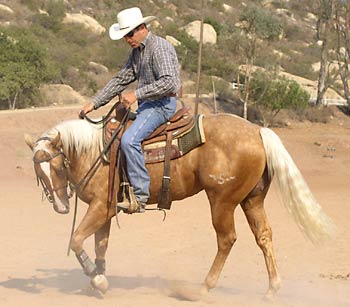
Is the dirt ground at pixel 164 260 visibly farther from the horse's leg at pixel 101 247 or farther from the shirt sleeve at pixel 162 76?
the shirt sleeve at pixel 162 76

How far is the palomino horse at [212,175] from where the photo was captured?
259 inches

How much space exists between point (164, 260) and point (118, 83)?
2655 mm

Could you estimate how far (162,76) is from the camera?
6.48 m

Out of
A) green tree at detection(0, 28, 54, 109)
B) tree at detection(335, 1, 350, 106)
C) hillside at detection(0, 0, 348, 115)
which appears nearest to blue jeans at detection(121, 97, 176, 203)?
green tree at detection(0, 28, 54, 109)

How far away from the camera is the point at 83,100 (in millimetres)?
30203

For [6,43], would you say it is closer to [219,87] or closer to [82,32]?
[219,87]

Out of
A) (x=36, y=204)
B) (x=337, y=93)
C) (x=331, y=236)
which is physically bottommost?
(x=337, y=93)

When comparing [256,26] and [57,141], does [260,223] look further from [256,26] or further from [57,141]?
[256,26]

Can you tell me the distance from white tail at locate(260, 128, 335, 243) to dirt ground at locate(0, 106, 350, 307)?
0.52m

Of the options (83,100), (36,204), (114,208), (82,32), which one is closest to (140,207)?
(114,208)

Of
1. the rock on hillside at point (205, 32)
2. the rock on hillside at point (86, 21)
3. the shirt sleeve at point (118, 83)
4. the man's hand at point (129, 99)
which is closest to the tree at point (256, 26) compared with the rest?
the rock on hillside at point (205, 32)

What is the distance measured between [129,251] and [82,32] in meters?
39.2

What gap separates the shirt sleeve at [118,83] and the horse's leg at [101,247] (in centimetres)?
120

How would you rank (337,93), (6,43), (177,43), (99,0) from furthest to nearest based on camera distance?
(99,0), (177,43), (337,93), (6,43)
